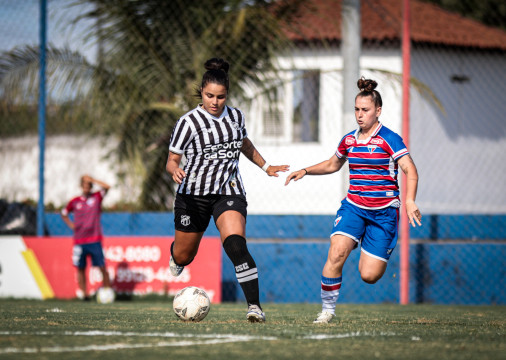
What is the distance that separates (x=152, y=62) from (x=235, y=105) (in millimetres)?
1588

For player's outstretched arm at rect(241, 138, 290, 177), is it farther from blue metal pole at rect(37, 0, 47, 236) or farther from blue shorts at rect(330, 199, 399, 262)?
blue metal pole at rect(37, 0, 47, 236)

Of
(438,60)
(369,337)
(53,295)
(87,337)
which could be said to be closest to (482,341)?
(369,337)

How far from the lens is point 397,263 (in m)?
10.7

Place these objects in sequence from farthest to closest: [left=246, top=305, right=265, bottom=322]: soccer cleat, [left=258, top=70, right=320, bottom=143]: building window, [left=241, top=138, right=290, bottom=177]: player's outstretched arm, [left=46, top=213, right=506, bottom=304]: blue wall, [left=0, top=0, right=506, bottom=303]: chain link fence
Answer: [left=258, top=70, right=320, bottom=143]: building window, [left=0, top=0, right=506, bottom=303]: chain link fence, [left=46, top=213, right=506, bottom=304]: blue wall, [left=241, top=138, right=290, bottom=177]: player's outstretched arm, [left=246, top=305, right=265, bottom=322]: soccer cleat

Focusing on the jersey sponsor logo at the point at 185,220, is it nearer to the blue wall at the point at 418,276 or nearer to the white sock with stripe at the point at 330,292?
the white sock with stripe at the point at 330,292

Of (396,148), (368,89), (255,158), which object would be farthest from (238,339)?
(368,89)

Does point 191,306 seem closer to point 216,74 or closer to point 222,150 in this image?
point 222,150

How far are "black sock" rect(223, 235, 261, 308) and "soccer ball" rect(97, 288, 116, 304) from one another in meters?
5.24

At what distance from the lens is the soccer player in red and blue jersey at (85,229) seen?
35.2ft

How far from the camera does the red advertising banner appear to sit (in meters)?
10.6

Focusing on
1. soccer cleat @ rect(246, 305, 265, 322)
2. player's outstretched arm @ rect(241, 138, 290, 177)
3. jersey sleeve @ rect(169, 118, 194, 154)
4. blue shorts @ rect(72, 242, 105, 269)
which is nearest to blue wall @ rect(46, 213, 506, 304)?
blue shorts @ rect(72, 242, 105, 269)

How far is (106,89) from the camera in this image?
11.9m

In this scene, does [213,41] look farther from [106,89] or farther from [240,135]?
[240,135]

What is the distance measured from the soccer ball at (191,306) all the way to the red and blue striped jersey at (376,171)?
1401mm
